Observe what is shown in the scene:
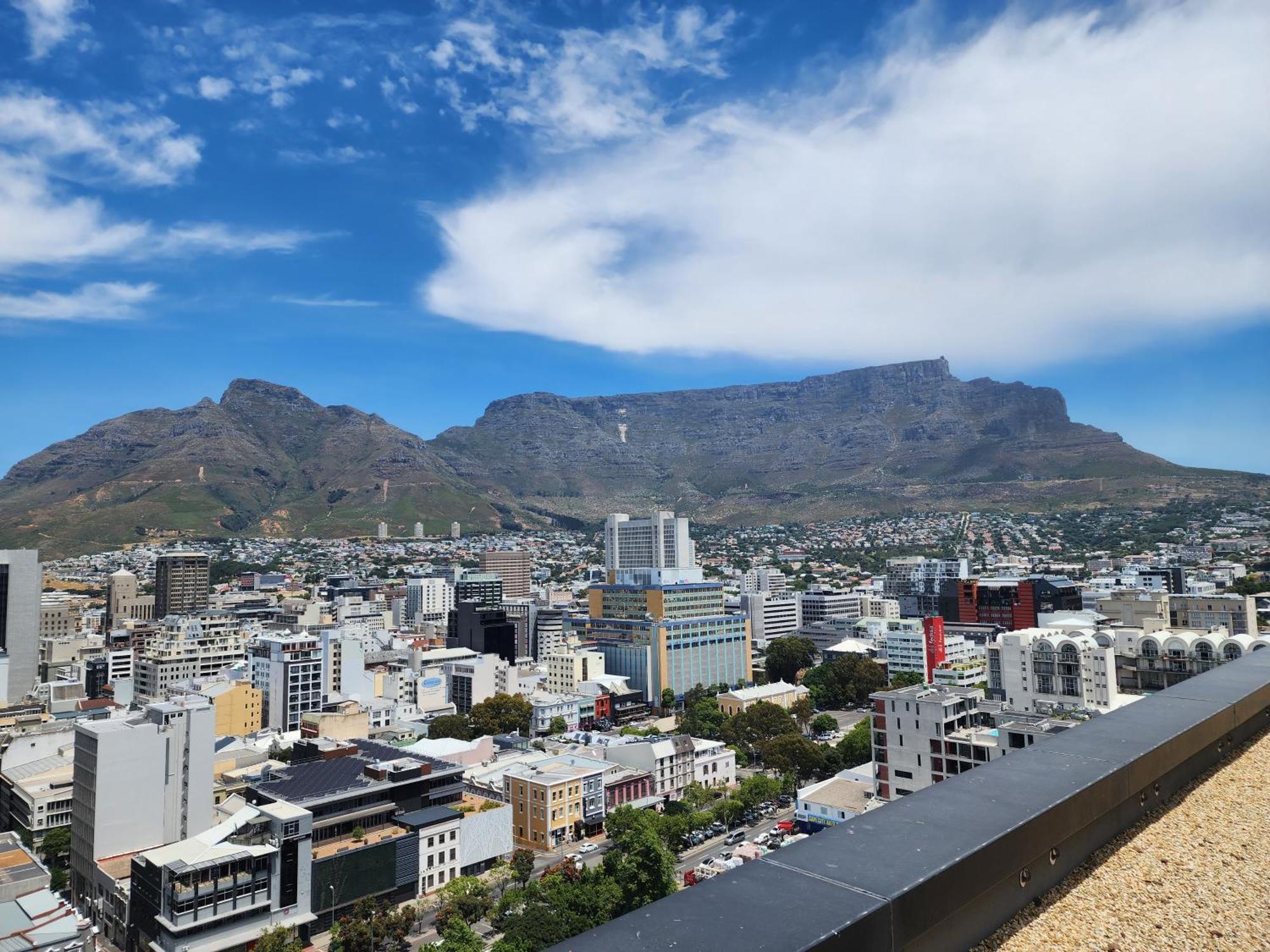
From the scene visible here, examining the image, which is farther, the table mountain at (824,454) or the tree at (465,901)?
the table mountain at (824,454)

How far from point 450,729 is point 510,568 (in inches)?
2107

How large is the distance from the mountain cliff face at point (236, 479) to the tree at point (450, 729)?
85.7 metres

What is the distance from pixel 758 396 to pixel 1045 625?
6364 inches

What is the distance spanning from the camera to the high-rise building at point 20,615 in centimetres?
4109

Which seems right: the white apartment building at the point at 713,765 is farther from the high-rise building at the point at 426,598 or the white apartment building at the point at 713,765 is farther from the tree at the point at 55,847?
the high-rise building at the point at 426,598

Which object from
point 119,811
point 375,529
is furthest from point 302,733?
point 375,529

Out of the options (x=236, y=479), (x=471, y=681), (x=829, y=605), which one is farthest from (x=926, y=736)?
(x=236, y=479)

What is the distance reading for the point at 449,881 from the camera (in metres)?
18.6

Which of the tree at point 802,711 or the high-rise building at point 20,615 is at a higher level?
the high-rise building at point 20,615

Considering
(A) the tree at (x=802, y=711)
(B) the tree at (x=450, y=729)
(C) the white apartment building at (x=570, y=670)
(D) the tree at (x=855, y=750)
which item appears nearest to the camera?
(D) the tree at (x=855, y=750)

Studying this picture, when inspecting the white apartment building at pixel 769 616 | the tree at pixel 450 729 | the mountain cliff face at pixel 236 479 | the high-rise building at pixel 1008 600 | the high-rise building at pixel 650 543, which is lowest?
the tree at pixel 450 729

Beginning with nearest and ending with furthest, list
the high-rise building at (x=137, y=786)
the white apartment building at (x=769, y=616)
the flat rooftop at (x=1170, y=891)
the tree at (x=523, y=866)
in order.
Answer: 1. the flat rooftop at (x=1170, y=891)
2. the tree at (x=523, y=866)
3. the high-rise building at (x=137, y=786)
4. the white apartment building at (x=769, y=616)

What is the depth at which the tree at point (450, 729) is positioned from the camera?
31.0 metres

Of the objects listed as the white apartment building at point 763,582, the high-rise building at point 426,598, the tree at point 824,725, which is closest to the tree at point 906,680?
the tree at point 824,725
